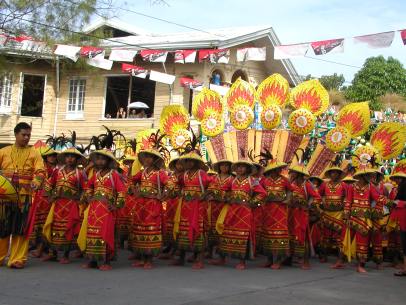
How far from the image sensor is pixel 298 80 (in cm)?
2353

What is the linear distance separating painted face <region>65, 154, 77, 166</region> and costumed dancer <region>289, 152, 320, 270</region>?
140 inches

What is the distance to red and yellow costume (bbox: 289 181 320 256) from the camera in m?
10.1

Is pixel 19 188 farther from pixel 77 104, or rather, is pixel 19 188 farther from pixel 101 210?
pixel 77 104

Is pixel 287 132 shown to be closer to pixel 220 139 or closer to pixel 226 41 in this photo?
pixel 220 139

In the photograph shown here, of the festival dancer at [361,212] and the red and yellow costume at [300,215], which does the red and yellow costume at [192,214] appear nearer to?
the red and yellow costume at [300,215]

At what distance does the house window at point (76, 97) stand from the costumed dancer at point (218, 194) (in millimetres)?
12351

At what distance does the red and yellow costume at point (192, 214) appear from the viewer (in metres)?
9.40

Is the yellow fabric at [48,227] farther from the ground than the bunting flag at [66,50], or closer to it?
closer to it

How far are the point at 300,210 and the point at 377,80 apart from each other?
20.7 metres

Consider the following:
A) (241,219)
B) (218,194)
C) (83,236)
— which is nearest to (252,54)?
(218,194)

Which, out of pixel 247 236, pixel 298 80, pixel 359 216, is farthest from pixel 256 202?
pixel 298 80

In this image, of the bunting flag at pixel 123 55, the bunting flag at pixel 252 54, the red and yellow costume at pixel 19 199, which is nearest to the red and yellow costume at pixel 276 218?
the red and yellow costume at pixel 19 199

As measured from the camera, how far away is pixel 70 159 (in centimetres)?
Answer: 909

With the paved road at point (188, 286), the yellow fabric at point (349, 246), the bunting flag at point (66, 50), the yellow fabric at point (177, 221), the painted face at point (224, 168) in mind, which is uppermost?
the bunting flag at point (66, 50)
